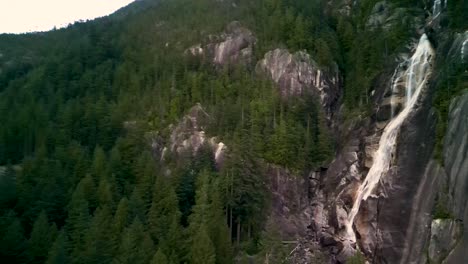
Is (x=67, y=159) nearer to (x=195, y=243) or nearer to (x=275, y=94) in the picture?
(x=195, y=243)

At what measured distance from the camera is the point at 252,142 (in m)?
66.6

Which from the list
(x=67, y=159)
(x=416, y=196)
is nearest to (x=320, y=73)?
(x=416, y=196)

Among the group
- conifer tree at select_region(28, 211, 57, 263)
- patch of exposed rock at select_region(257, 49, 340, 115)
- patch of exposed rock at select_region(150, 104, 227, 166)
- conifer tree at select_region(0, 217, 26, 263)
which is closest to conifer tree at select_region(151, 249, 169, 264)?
conifer tree at select_region(28, 211, 57, 263)

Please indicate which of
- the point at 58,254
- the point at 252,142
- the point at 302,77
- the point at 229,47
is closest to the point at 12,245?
the point at 58,254

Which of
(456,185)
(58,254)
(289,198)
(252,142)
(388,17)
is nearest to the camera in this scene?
(58,254)

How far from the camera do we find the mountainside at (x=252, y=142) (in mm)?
48250

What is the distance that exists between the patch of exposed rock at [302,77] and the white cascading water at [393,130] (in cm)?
1478

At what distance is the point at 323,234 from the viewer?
6228 centimetres

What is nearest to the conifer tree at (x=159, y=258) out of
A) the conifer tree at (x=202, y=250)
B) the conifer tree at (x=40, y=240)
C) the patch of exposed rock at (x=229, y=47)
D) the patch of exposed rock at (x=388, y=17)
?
the conifer tree at (x=202, y=250)

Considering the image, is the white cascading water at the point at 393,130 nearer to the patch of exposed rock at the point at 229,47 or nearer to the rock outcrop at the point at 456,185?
the rock outcrop at the point at 456,185

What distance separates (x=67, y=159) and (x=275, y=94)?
30150mm

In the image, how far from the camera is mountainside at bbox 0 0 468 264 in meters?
48.2

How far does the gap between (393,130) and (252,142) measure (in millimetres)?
17737

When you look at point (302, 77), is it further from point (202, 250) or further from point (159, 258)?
point (159, 258)
